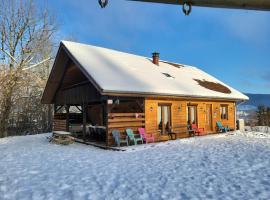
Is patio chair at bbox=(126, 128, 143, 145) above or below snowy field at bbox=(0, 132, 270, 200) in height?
above

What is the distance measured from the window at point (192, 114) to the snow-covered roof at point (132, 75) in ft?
3.46

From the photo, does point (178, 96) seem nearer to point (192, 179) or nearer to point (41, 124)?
point (192, 179)

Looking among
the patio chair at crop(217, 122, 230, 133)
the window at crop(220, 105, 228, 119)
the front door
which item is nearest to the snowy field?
the front door

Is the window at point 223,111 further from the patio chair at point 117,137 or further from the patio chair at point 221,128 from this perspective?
the patio chair at point 117,137

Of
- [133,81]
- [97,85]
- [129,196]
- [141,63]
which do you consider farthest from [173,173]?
Result: [141,63]

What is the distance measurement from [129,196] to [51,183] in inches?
79.7

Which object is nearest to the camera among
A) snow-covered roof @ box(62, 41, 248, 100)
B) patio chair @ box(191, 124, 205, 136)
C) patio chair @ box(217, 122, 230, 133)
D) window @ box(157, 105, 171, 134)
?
snow-covered roof @ box(62, 41, 248, 100)

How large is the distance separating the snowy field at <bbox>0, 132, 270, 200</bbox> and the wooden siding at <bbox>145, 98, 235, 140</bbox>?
382 cm

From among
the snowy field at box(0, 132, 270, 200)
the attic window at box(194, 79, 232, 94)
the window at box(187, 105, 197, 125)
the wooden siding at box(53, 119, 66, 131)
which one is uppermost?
the attic window at box(194, 79, 232, 94)

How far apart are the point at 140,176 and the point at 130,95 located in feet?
19.9

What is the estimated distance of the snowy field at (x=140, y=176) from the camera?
215 inches

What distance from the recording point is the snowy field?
5457mm

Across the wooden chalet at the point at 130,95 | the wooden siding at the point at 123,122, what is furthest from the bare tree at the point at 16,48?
the wooden siding at the point at 123,122

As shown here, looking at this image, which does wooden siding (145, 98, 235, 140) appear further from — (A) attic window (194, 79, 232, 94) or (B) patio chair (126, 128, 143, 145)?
(B) patio chair (126, 128, 143, 145)
